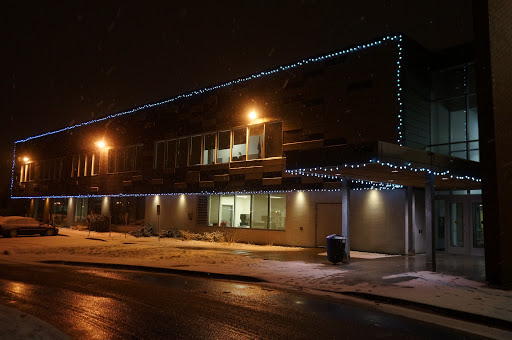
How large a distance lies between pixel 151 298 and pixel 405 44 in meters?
16.2

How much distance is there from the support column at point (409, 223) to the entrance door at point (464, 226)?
2.27 meters

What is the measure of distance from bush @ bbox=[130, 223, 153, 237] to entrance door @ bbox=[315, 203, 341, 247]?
46.8ft

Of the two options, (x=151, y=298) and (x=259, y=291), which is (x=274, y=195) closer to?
(x=259, y=291)

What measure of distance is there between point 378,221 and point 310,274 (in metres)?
7.99

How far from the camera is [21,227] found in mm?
30859

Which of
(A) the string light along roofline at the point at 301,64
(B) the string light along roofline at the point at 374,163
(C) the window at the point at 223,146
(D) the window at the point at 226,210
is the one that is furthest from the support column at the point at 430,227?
(D) the window at the point at 226,210

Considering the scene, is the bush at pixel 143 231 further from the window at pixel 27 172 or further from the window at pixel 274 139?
the window at pixel 27 172

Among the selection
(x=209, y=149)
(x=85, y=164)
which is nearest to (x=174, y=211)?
(x=209, y=149)

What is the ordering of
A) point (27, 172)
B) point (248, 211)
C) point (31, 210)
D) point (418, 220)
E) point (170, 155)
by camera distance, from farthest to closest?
point (27, 172) < point (31, 210) < point (170, 155) < point (248, 211) < point (418, 220)

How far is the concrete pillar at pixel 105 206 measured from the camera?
127 feet

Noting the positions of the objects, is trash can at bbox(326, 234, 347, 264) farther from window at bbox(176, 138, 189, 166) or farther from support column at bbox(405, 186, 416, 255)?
window at bbox(176, 138, 189, 166)

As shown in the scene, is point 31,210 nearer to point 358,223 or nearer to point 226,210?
point 226,210

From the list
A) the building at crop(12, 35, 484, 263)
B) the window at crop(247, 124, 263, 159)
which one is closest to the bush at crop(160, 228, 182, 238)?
the building at crop(12, 35, 484, 263)

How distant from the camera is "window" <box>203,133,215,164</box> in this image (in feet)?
94.6
